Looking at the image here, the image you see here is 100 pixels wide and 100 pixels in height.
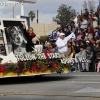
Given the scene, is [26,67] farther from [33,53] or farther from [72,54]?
[72,54]

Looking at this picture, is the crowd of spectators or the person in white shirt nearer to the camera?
the crowd of spectators

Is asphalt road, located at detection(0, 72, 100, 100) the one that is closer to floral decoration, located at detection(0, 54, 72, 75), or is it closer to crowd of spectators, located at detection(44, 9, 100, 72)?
floral decoration, located at detection(0, 54, 72, 75)

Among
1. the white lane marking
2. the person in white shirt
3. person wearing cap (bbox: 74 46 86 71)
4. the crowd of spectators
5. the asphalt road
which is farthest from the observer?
the person in white shirt

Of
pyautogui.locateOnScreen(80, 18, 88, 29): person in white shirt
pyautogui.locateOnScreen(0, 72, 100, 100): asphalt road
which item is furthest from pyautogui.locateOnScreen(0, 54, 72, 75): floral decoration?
pyautogui.locateOnScreen(80, 18, 88, 29): person in white shirt

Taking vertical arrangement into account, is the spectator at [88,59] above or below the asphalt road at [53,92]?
above

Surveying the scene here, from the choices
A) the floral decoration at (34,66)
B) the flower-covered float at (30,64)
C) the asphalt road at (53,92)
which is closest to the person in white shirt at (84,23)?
the floral decoration at (34,66)

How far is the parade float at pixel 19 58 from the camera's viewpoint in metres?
13.5

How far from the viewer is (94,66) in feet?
64.4

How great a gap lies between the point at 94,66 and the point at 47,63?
6047mm

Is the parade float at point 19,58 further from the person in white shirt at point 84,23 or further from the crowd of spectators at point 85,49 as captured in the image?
the person in white shirt at point 84,23

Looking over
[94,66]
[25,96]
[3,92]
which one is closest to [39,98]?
[25,96]

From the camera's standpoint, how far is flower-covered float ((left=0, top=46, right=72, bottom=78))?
1342 cm

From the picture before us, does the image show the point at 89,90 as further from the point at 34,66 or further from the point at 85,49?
the point at 85,49

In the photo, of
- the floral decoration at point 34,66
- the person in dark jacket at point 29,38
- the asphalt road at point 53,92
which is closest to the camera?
the asphalt road at point 53,92
